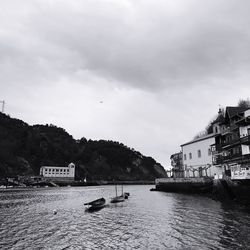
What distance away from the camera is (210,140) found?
6931 centimetres

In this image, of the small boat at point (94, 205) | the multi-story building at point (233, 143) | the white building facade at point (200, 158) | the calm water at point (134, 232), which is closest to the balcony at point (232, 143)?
the multi-story building at point (233, 143)

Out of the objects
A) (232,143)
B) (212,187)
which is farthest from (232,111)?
(212,187)

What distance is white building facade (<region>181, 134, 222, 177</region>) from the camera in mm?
68500

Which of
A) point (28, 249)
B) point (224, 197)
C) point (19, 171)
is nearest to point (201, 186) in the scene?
point (224, 197)

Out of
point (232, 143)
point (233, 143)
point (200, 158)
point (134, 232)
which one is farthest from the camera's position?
point (200, 158)

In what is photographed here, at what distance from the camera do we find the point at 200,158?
73.2m

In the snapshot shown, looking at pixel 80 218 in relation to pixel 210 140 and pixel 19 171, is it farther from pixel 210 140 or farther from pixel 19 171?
pixel 19 171

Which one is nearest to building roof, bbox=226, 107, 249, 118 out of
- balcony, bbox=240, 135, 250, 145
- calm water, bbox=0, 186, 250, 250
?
balcony, bbox=240, 135, 250, 145

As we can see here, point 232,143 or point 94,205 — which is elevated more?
point 232,143

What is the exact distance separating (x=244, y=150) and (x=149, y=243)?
35543 millimetres

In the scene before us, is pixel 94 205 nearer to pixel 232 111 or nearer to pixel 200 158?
pixel 232 111

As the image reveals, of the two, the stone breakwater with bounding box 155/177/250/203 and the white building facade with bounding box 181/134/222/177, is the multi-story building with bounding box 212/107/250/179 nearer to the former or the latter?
the stone breakwater with bounding box 155/177/250/203

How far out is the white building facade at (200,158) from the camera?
225 feet

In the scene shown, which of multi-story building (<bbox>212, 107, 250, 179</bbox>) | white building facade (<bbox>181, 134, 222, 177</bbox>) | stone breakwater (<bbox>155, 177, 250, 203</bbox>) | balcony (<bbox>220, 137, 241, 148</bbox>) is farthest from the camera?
white building facade (<bbox>181, 134, 222, 177</bbox>)
